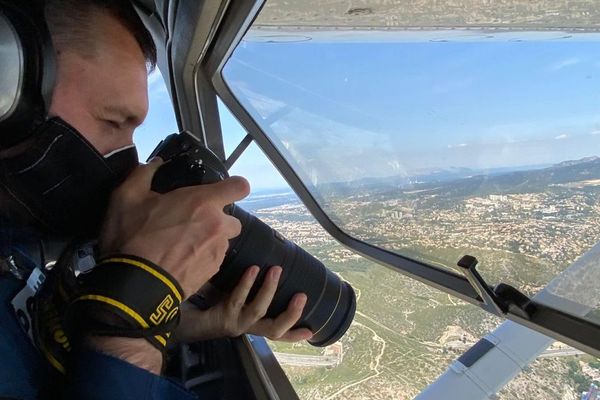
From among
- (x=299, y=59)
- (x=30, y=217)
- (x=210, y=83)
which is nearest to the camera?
(x=30, y=217)

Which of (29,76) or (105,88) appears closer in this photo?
(29,76)

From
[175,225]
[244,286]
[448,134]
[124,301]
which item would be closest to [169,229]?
[175,225]

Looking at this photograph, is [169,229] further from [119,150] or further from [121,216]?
[119,150]

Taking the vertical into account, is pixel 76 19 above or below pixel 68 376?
above

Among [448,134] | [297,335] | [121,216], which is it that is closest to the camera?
[121,216]

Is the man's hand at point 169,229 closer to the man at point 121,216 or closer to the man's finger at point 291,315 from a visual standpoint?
the man at point 121,216

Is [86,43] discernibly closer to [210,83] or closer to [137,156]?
[137,156]

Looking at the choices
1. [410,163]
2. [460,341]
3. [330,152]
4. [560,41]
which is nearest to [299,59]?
[330,152]
